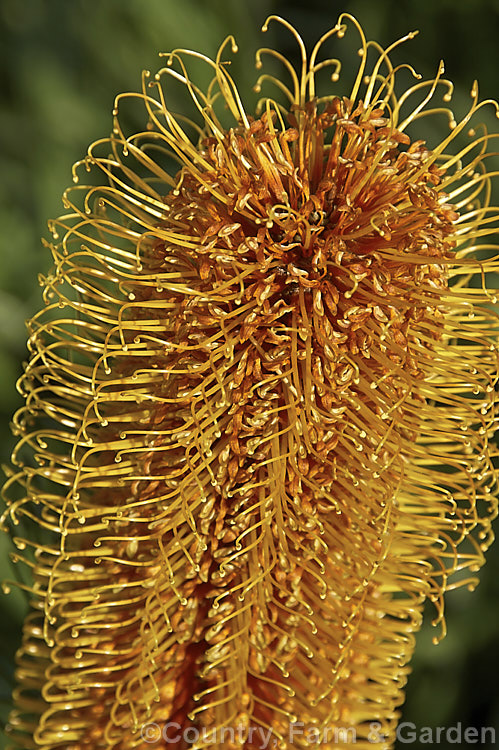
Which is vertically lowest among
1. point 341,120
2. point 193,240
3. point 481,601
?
point 481,601

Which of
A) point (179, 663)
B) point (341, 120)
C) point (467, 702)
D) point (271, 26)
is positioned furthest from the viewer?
point (271, 26)

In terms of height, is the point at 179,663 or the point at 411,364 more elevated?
the point at 411,364

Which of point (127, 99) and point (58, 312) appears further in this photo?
point (127, 99)

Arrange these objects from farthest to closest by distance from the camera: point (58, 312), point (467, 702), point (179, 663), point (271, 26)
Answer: point (271, 26)
point (467, 702)
point (58, 312)
point (179, 663)

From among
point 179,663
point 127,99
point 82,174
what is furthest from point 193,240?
point 127,99

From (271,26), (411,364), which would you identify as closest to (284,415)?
(411,364)

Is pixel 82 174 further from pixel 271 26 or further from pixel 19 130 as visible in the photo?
pixel 271 26
